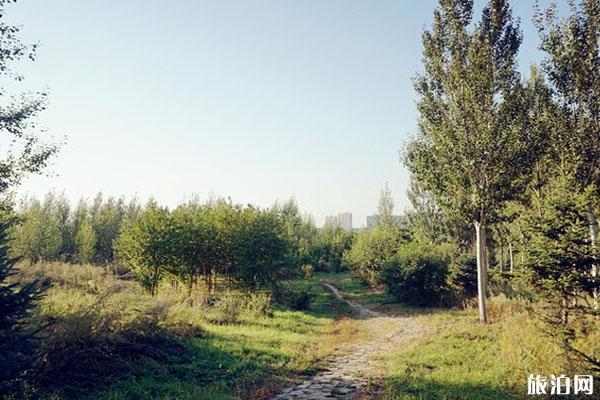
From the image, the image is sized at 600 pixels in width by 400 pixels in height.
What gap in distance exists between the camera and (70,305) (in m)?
9.36

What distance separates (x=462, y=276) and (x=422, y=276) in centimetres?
239

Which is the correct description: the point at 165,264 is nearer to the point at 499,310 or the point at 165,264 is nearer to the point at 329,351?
the point at 329,351

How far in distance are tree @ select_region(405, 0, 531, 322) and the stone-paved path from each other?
410 cm

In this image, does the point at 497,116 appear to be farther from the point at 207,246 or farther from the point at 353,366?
the point at 207,246

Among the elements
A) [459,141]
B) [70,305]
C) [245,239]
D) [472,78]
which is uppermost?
[472,78]

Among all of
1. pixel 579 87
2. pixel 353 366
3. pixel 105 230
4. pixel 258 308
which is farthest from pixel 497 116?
pixel 105 230

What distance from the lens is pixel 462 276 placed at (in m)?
22.2

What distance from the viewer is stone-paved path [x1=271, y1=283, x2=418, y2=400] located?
8.59 m

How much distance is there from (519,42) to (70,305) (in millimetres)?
19665

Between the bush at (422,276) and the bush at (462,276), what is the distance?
1.47 ft

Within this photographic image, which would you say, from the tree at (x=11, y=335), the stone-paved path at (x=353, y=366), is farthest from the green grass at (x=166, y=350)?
the tree at (x=11, y=335)

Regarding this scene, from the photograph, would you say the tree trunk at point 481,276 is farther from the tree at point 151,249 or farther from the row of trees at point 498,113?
the tree at point 151,249

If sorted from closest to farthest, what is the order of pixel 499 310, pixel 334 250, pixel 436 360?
pixel 436 360 → pixel 499 310 → pixel 334 250

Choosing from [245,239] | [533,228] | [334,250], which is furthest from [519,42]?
[334,250]
